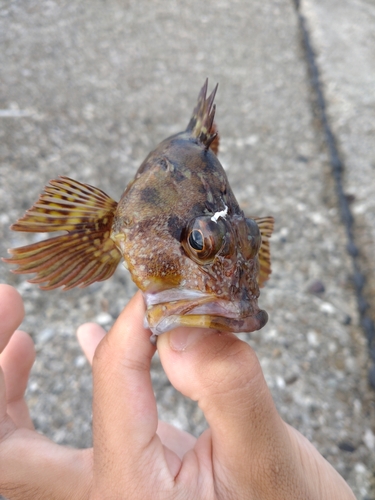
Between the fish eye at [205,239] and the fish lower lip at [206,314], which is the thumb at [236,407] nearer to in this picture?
the fish lower lip at [206,314]

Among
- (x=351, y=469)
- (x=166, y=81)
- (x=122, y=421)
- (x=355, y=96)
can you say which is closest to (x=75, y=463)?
(x=122, y=421)

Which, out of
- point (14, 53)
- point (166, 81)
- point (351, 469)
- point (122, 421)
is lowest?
point (351, 469)

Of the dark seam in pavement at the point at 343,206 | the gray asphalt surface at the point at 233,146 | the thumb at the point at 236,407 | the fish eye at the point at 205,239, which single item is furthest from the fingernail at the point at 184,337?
the dark seam in pavement at the point at 343,206

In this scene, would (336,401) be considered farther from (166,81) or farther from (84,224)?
(166,81)

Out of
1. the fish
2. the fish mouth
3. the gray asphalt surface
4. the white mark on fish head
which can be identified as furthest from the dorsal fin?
the gray asphalt surface

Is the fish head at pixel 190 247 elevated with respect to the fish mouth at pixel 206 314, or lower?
elevated

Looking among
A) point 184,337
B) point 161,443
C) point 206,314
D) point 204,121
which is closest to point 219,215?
point 206,314
